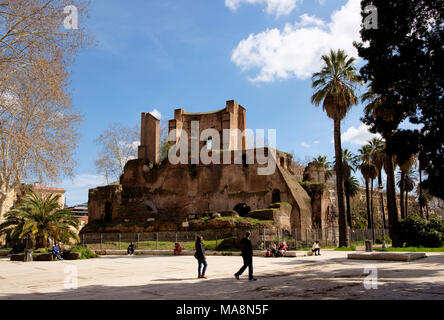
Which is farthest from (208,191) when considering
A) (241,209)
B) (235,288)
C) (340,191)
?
(235,288)

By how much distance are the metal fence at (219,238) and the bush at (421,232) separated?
5993 millimetres

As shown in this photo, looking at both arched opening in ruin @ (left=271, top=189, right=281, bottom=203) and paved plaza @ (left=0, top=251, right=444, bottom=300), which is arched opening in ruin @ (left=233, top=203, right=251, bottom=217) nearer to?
arched opening in ruin @ (left=271, top=189, right=281, bottom=203)

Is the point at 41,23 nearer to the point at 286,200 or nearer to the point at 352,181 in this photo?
the point at 286,200

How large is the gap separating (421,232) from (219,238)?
15.2m

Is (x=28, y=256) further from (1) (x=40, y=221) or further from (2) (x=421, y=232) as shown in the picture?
(2) (x=421, y=232)

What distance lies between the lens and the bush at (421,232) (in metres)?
25.4

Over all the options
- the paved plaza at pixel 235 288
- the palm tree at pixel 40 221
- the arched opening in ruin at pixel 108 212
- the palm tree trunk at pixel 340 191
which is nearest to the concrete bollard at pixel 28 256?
the palm tree at pixel 40 221

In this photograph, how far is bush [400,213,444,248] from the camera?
25422 millimetres

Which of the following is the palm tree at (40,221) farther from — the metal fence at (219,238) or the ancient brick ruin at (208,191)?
the ancient brick ruin at (208,191)

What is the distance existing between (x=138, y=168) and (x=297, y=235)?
975 inches

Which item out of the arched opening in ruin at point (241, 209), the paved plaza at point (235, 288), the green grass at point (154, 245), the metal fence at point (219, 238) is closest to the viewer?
the paved plaza at point (235, 288)

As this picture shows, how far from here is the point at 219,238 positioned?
31297mm
